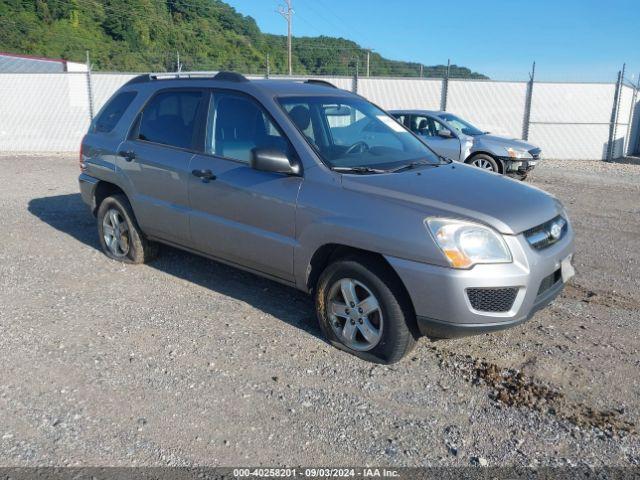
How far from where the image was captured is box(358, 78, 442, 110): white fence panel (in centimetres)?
1803

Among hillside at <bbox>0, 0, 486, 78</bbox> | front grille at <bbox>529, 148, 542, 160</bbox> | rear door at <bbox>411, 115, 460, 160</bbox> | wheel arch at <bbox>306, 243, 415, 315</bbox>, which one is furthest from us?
hillside at <bbox>0, 0, 486, 78</bbox>

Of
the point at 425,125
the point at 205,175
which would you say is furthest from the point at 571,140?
the point at 205,175

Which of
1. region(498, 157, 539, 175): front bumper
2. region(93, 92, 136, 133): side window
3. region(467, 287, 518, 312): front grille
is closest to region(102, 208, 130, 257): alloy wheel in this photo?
region(93, 92, 136, 133): side window

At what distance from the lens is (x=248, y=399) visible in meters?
3.56

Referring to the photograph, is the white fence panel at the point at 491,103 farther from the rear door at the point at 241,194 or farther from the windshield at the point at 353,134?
the rear door at the point at 241,194

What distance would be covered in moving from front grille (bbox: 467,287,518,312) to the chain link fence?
1504 centimetres

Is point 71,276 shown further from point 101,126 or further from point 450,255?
point 450,255

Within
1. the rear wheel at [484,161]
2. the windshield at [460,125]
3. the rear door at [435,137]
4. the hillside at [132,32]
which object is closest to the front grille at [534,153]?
the rear wheel at [484,161]

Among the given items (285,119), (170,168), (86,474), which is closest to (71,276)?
(170,168)

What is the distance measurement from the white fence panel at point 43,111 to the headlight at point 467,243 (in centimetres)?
1721

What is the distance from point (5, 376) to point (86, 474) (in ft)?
4.26

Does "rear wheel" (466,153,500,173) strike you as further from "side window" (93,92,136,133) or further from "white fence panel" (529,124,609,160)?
"side window" (93,92,136,133)

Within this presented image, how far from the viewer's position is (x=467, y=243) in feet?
11.5

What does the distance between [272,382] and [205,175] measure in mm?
1872
